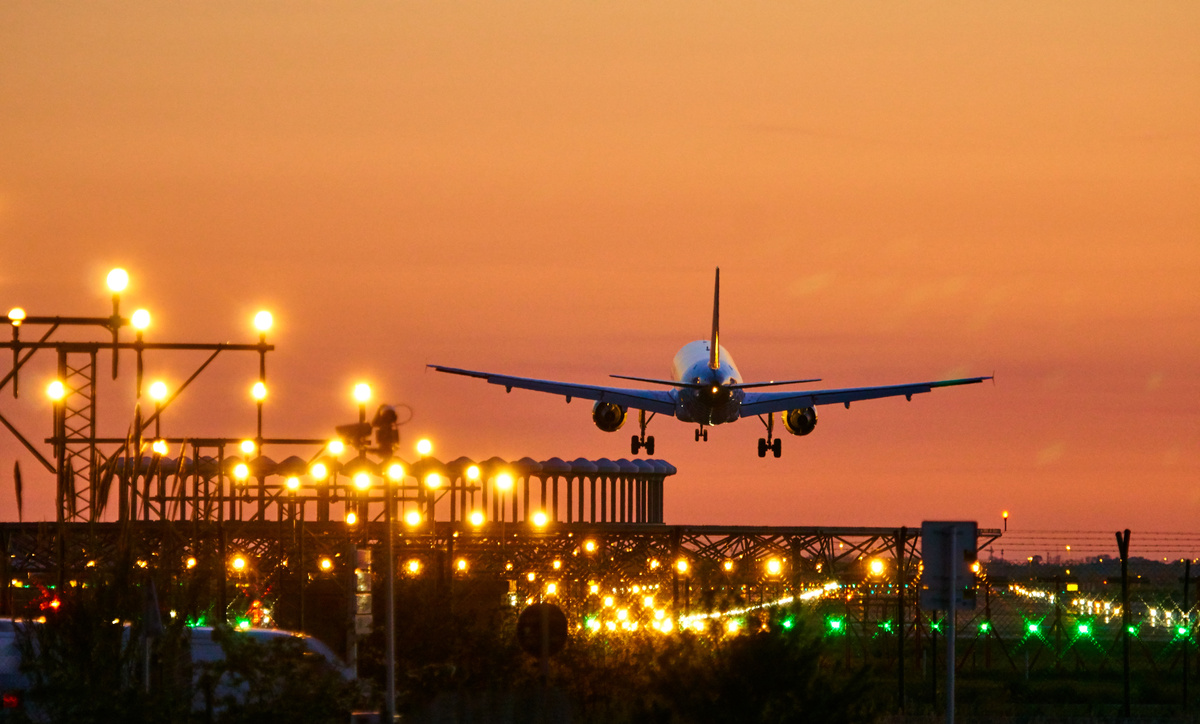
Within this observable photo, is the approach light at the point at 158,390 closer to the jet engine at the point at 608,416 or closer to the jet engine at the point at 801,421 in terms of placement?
the jet engine at the point at 608,416

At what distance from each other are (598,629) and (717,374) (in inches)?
1362

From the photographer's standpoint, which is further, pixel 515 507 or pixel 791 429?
pixel 515 507

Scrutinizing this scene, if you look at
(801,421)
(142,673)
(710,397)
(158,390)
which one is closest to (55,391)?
(158,390)

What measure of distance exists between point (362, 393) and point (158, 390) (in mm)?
5551

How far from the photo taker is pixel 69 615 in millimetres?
20219

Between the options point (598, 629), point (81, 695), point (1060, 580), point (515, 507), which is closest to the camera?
point (81, 695)

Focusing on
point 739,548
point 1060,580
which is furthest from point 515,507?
point 1060,580

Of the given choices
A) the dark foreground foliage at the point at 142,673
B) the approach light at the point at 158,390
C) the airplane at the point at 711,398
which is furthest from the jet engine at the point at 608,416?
the dark foreground foliage at the point at 142,673

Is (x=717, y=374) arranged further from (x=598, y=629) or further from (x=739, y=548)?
(x=598, y=629)

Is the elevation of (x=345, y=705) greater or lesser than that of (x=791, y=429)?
lesser

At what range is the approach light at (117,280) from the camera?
90.4 ft

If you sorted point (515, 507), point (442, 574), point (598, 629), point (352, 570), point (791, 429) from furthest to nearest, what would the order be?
point (515, 507) < point (791, 429) < point (442, 574) < point (598, 629) < point (352, 570)

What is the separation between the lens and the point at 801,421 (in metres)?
69.7

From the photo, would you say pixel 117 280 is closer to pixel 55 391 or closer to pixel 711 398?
pixel 55 391
